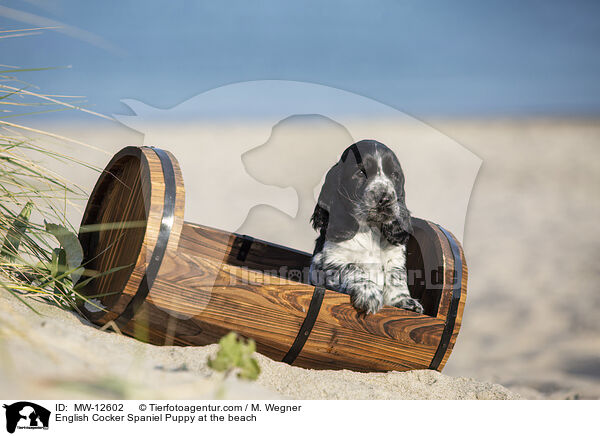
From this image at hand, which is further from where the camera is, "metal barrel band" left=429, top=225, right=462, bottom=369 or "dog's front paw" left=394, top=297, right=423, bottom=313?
"dog's front paw" left=394, top=297, right=423, bottom=313

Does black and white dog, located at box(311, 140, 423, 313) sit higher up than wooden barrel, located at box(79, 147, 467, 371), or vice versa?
black and white dog, located at box(311, 140, 423, 313)

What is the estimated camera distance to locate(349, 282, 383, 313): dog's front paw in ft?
8.48

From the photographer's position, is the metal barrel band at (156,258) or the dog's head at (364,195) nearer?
the metal barrel band at (156,258)

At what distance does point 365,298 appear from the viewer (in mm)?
2588

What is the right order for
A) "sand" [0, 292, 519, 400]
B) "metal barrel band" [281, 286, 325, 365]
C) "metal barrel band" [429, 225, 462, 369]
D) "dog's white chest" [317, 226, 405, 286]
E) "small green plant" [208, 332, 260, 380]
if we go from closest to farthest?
"sand" [0, 292, 519, 400] < "small green plant" [208, 332, 260, 380] < "metal barrel band" [281, 286, 325, 365] < "metal barrel band" [429, 225, 462, 369] < "dog's white chest" [317, 226, 405, 286]

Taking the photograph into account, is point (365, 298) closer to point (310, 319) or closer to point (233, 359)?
point (310, 319)

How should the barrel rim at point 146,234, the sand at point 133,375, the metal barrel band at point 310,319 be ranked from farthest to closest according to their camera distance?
the metal barrel band at point 310,319, the barrel rim at point 146,234, the sand at point 133,375

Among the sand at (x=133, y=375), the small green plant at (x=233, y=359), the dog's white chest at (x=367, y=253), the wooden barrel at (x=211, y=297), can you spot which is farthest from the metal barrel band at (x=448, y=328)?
the small green plant at (x=233, y=359)

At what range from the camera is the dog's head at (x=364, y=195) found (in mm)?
2918

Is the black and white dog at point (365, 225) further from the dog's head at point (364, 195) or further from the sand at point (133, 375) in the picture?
the sand at point (133, 375)
